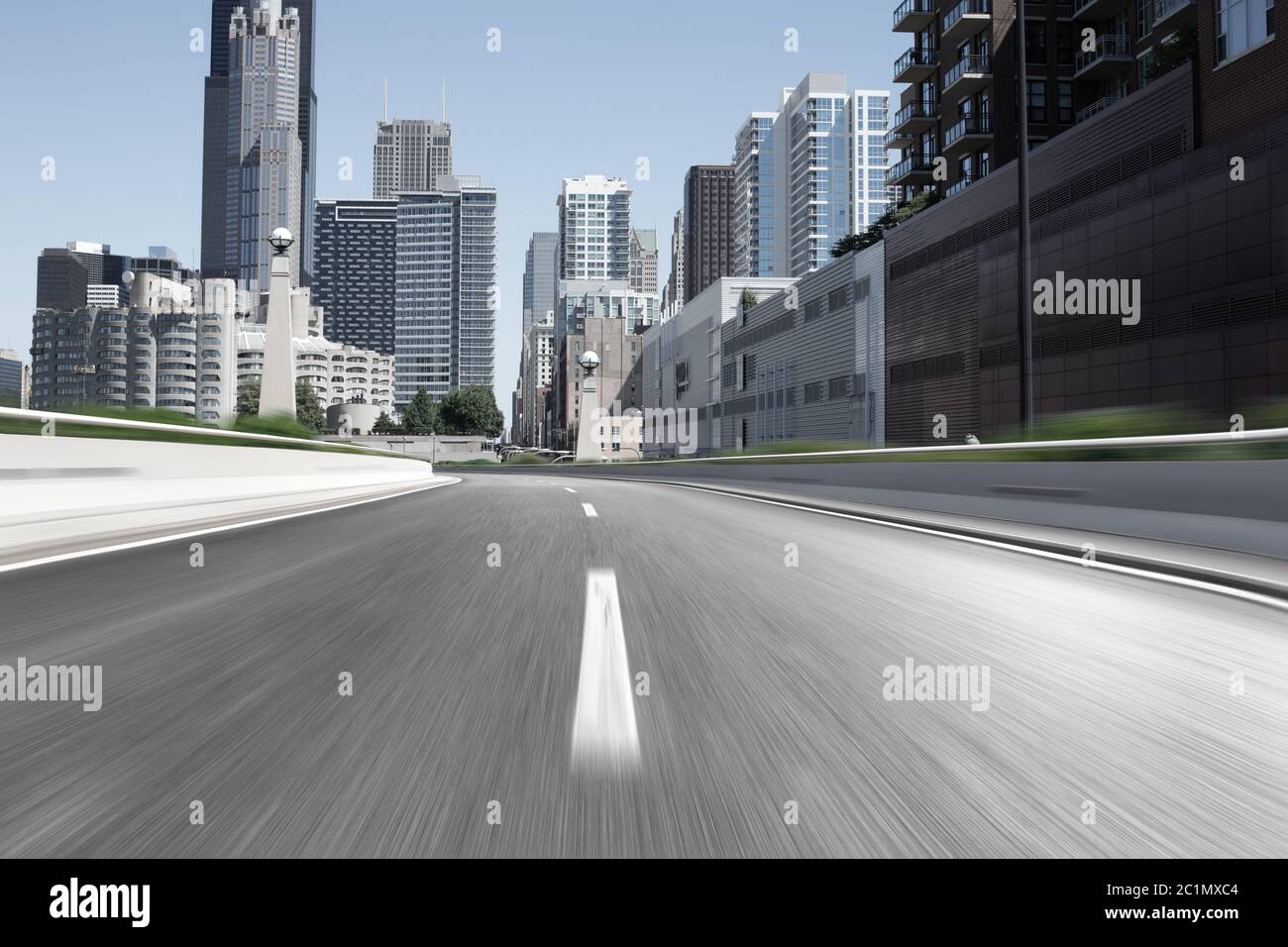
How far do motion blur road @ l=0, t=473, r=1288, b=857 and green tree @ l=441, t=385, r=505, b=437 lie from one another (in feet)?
554

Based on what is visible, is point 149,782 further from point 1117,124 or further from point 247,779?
point 1117,124

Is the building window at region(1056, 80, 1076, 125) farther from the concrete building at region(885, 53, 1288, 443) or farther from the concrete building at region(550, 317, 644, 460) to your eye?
the concrete building at region(550, 317, 644, 460)

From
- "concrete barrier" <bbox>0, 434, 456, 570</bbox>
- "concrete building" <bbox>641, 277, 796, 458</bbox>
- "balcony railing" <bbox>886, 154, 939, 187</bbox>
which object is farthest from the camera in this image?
"concrete building" <bbox>641, 277, 796, 458</bbox>

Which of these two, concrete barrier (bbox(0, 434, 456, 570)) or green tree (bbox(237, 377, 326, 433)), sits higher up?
green tree (bbox(237, 377, 326, 433))

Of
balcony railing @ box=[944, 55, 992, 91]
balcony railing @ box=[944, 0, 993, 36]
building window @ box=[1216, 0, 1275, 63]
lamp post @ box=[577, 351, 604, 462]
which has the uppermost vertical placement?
balcony railing @ box=[944, 0, 993, 36]

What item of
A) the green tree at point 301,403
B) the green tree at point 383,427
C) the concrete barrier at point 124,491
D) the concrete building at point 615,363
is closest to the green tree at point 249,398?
the green tree at point 301,403

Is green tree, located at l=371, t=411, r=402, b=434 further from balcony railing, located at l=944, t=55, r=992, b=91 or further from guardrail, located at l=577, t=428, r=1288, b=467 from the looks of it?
guardrail, located at l=577, t=428, r=1288, b=467

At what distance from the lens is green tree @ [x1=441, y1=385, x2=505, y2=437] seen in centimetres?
17338

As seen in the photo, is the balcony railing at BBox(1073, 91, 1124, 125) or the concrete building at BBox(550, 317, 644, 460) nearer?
the balcony railing at BBox(1073, 91, 1124, 125)

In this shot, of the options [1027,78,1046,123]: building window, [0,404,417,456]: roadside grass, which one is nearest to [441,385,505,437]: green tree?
[1027,78,1046,123]: building window

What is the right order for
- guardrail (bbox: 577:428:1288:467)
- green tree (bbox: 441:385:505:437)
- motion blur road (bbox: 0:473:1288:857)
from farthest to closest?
1. green tree (bbox: 441:385:505:437)
2. guardrail (bbox: 577:428:1288:467)
3. motion blur road (bbox: 0:473:1288:857)

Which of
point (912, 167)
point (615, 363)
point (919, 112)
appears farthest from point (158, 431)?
point (615, 363)

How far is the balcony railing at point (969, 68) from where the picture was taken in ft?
Result: 168
